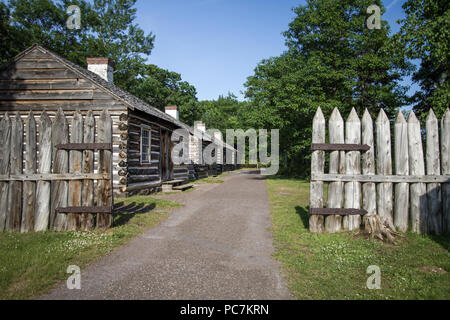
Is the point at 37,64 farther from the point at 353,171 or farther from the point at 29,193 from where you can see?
the point at 353,171

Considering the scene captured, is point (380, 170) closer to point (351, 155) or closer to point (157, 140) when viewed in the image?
point (351, 155)

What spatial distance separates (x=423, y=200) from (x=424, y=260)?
71.2 inches

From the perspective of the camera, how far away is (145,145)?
13789 mm

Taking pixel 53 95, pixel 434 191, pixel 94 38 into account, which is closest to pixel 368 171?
pixel 434 191

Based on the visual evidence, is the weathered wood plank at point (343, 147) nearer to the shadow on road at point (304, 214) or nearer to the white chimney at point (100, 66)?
the shadow on road at point (304, 214)

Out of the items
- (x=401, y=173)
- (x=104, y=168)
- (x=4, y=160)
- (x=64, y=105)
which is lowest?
(x=401, y=173)

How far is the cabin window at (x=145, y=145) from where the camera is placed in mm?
13547

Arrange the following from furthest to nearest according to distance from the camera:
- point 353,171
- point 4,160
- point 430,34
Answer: point 430,34
point 4,160
point 353,171

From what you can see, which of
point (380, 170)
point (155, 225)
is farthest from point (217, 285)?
point (380, 170)

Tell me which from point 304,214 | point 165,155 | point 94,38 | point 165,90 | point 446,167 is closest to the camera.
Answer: point 446,167

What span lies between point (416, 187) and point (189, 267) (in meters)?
4.79

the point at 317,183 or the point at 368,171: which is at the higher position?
the point at 368,171

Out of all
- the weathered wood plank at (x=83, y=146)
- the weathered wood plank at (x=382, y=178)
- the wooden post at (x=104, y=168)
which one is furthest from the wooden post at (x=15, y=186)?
the weathered wood plank at (x=382, y=178)

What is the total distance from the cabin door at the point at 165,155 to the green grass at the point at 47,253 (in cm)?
911
